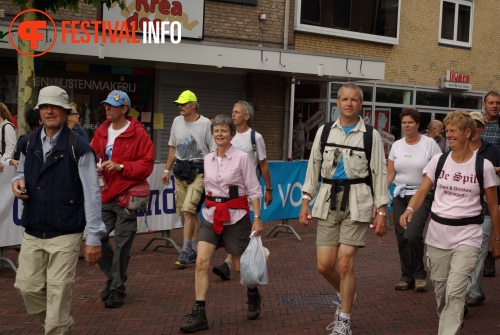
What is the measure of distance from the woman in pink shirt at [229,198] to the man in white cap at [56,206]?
1.68 m

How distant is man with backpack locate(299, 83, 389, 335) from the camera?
6.55m

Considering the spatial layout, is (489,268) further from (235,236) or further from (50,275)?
(50,275)

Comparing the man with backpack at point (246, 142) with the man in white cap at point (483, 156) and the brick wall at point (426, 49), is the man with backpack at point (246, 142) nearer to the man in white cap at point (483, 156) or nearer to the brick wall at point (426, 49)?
the man in white cap at point (483, 156)

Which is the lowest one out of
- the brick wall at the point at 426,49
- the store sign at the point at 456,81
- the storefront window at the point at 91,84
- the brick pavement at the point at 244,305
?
the brick pavement at the point at 244,305

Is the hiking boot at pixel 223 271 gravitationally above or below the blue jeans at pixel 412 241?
below

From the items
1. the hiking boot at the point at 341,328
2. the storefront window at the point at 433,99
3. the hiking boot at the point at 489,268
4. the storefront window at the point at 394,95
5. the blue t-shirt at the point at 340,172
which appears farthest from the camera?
the storefront window at the point at 433,99

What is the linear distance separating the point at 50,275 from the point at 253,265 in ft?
6.61

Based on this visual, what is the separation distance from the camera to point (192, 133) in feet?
31.9

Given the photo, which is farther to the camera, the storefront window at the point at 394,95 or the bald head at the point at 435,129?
the storefront window at the point at 394,95

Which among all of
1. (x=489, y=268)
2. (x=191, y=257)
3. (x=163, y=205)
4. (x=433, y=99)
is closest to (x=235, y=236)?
(x=191, y=257)

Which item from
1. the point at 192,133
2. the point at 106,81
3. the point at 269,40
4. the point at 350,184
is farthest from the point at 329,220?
the point at 269,40

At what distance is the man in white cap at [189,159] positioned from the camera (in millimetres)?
9586

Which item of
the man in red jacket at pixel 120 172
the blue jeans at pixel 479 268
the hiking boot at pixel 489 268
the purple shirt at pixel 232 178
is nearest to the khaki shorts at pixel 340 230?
the purple shirt at pixel 232 178

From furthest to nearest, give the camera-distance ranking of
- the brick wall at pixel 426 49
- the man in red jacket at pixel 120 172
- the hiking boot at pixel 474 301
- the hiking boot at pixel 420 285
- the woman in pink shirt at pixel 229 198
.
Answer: the brick wall at pixel 426 49
the hiking boot at pixel 420 285
the hiking boot at pixel 474 301
the man in red jacket at pixel 120 172
the woman in pink shirt at pixel 229 198
